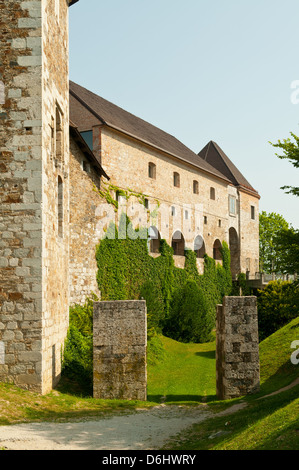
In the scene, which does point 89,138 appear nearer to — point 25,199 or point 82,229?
point 82,229

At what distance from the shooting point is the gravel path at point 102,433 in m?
8.46

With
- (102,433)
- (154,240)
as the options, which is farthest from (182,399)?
(154,240)

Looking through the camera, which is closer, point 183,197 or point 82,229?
point 82,229

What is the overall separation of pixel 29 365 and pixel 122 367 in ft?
8.57

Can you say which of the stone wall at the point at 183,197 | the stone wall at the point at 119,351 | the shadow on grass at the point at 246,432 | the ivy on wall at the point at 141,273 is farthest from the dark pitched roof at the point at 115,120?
the shadow on grass at the point at 246,432

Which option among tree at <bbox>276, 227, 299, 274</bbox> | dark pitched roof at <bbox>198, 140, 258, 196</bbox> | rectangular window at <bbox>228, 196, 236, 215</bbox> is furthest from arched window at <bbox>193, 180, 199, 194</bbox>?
tree at <bbox>276, 227, 299, 274</bbox>

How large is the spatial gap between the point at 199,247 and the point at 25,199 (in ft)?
78.0

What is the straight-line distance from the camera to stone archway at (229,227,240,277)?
40.6 meters

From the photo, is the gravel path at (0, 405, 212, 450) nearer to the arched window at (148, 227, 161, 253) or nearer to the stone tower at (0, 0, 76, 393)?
the stone tower at (0, 0, 76, 393)

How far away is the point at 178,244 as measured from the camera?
32969 mm

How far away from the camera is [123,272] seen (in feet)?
83.1
